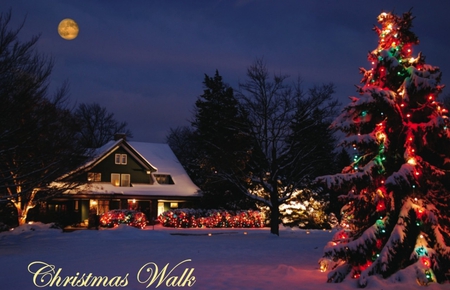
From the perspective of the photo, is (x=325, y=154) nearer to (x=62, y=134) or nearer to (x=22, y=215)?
(x=62, y=134)

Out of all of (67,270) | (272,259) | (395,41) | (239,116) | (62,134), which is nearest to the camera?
(395,41)

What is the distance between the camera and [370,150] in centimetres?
1180

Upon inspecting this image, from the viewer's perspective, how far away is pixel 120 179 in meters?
46.3

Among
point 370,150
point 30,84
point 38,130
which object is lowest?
point 370,150

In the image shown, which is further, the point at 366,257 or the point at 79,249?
the point at 79,249

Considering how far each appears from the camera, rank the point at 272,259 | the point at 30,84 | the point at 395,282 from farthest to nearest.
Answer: the point at 272,259, the point at 30,84, the point at 395,282

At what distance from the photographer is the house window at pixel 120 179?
1812 inches

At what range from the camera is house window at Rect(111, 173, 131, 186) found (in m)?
46.0

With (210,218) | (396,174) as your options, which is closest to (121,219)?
(210,218)

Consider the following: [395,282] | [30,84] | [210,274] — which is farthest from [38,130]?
[395,282]

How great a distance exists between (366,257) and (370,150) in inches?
101

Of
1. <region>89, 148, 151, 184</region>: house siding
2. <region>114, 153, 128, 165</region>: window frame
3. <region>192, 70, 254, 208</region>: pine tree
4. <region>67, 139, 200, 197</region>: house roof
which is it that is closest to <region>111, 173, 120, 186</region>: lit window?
<region>89, 148, 151, 184</region>: house siding

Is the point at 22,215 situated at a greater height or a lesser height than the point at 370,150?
lesser

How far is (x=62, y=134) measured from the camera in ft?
71.8
